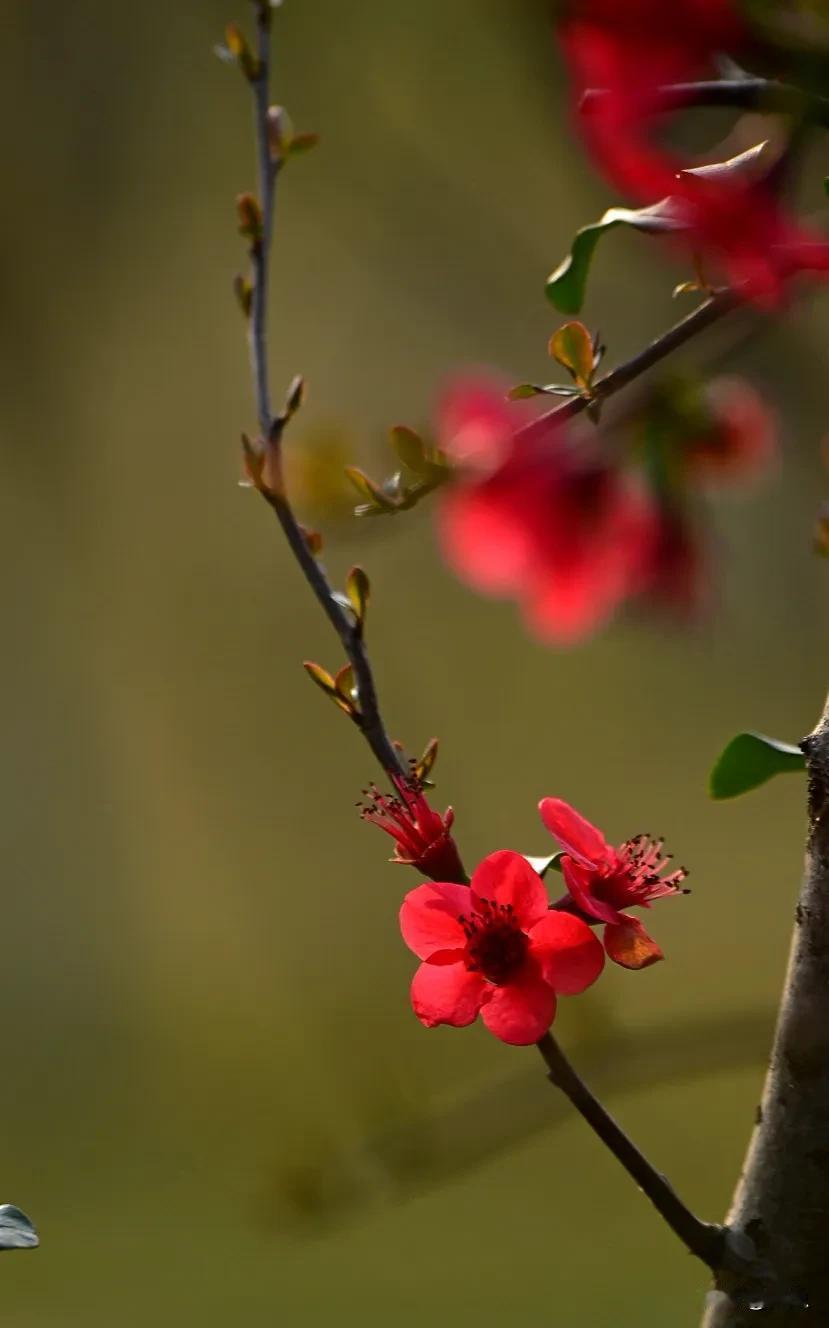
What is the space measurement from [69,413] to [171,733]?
0.60m

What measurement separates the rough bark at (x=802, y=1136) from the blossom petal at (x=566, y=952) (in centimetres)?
6

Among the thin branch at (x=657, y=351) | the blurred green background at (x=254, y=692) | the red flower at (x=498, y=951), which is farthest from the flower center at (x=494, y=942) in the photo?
the blurred green background at (x=254, y=692)

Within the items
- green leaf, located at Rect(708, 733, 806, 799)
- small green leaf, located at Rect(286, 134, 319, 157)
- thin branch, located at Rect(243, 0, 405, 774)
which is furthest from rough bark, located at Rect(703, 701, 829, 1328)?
small green leaf, located at Rect(286, 134, 319, 157)

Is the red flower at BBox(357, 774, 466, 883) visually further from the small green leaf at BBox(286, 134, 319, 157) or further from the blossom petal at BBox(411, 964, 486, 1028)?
the small green leaf at BBox(286, 134, 319, 157)

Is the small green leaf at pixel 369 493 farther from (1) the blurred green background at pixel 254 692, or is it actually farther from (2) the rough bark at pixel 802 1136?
(1) the blurred green background at pixel 254 692

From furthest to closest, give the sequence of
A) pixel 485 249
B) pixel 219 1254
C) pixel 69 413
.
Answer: pixel 69 413
pixel 485 249
pixel 219 1254

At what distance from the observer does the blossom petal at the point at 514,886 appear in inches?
12.1

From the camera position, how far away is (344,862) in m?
2.28

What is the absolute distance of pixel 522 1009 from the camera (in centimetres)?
30

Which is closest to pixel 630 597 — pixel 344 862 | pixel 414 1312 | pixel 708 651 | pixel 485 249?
pixel 708 651

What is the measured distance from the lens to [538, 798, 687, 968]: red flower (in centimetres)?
30

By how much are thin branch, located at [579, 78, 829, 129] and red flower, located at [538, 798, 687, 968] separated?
16 cm

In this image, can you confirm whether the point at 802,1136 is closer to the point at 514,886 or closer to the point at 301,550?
the point at 514,886

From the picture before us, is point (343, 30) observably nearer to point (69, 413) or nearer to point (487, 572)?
point (69, 413)
